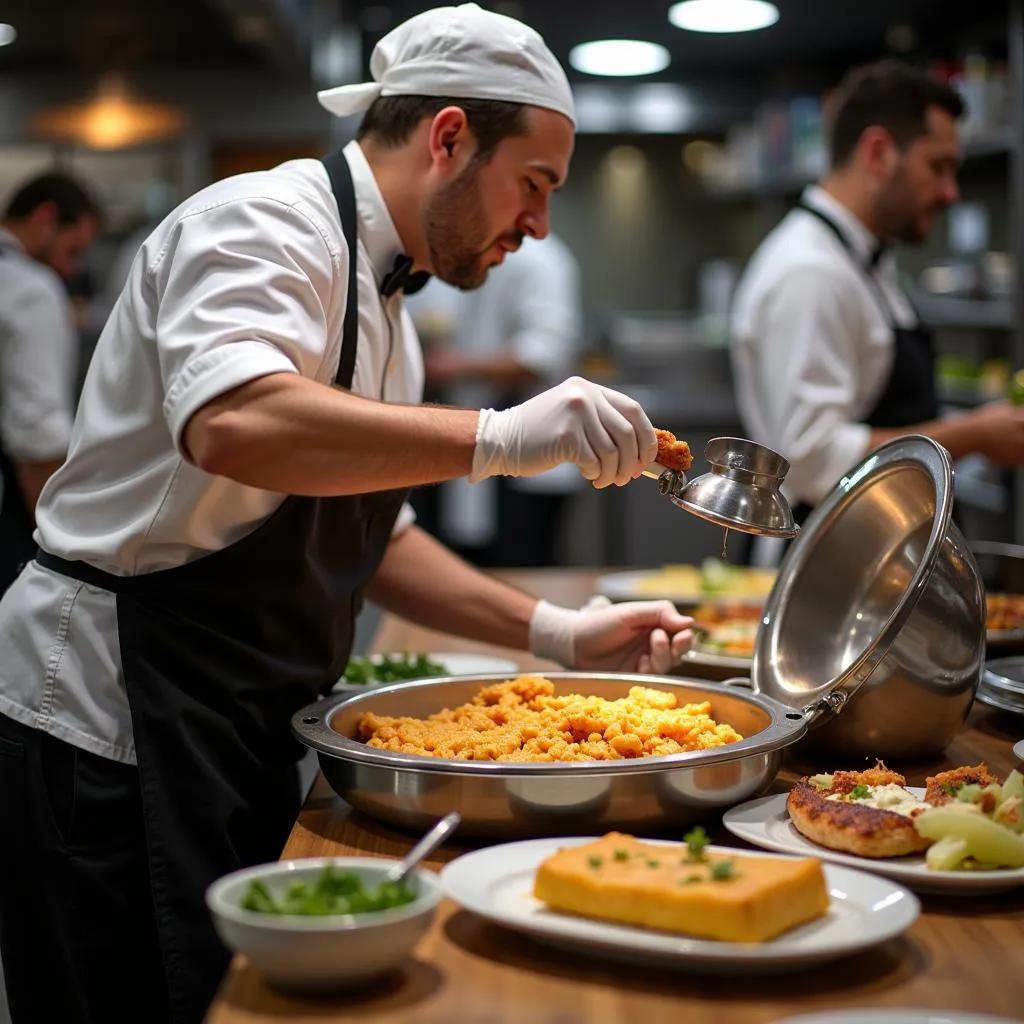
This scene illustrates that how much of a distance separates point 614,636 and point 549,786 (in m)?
0.62

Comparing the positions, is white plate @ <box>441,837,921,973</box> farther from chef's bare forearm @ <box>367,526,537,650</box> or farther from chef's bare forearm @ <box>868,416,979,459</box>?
chef's bare forearm @ <box>868,416,979,459</box>

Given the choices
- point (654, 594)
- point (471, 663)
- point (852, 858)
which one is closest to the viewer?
point (852, 858)

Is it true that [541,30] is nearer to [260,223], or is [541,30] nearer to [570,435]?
[260,223]

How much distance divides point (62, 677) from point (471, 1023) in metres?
0.84

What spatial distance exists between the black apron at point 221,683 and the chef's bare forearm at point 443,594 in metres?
0.34

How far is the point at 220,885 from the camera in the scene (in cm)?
103

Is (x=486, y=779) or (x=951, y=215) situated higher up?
(x=951, y=215)

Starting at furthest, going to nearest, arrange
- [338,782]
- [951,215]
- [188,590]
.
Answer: [951,215]
[188,590]
[338,782]

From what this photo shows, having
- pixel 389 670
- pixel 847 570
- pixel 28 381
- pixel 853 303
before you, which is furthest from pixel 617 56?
pixel 847 570

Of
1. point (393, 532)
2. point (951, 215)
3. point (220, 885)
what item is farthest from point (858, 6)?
point (220, 885)

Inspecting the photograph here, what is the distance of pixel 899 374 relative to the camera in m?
3.30

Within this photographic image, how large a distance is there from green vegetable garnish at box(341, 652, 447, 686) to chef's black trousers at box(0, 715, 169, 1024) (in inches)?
19.5

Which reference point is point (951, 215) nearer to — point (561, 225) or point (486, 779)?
point (561, 225)

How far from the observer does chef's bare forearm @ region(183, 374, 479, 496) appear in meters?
1.37
